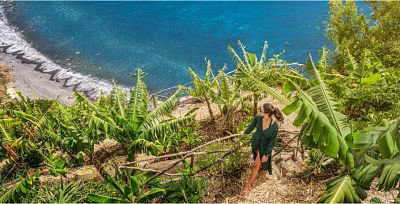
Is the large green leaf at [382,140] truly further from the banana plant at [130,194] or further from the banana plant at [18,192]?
the banana plant at [18,192]

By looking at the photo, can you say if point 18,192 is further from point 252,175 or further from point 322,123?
point 322,123

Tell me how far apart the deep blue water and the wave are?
1.93ft

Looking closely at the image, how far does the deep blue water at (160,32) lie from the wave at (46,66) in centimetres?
59

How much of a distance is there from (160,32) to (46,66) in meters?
8.35

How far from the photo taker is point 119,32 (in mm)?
29484

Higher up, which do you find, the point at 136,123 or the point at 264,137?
the point at 264,137

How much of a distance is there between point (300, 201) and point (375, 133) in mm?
2066

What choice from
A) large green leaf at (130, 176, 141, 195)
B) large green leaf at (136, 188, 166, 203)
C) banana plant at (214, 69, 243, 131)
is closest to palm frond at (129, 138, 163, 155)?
large green leaf at (130, 176, 141, 195)

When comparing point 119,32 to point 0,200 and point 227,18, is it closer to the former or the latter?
point 227,18

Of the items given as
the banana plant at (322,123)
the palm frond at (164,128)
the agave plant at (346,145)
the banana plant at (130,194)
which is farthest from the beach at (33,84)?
the agave plant at (346,145)

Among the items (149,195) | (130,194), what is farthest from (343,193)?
(130,194)

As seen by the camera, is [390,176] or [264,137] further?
[264,137]

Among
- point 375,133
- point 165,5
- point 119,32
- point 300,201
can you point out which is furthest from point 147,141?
point 165,5

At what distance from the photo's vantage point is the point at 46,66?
24734 millimetres
